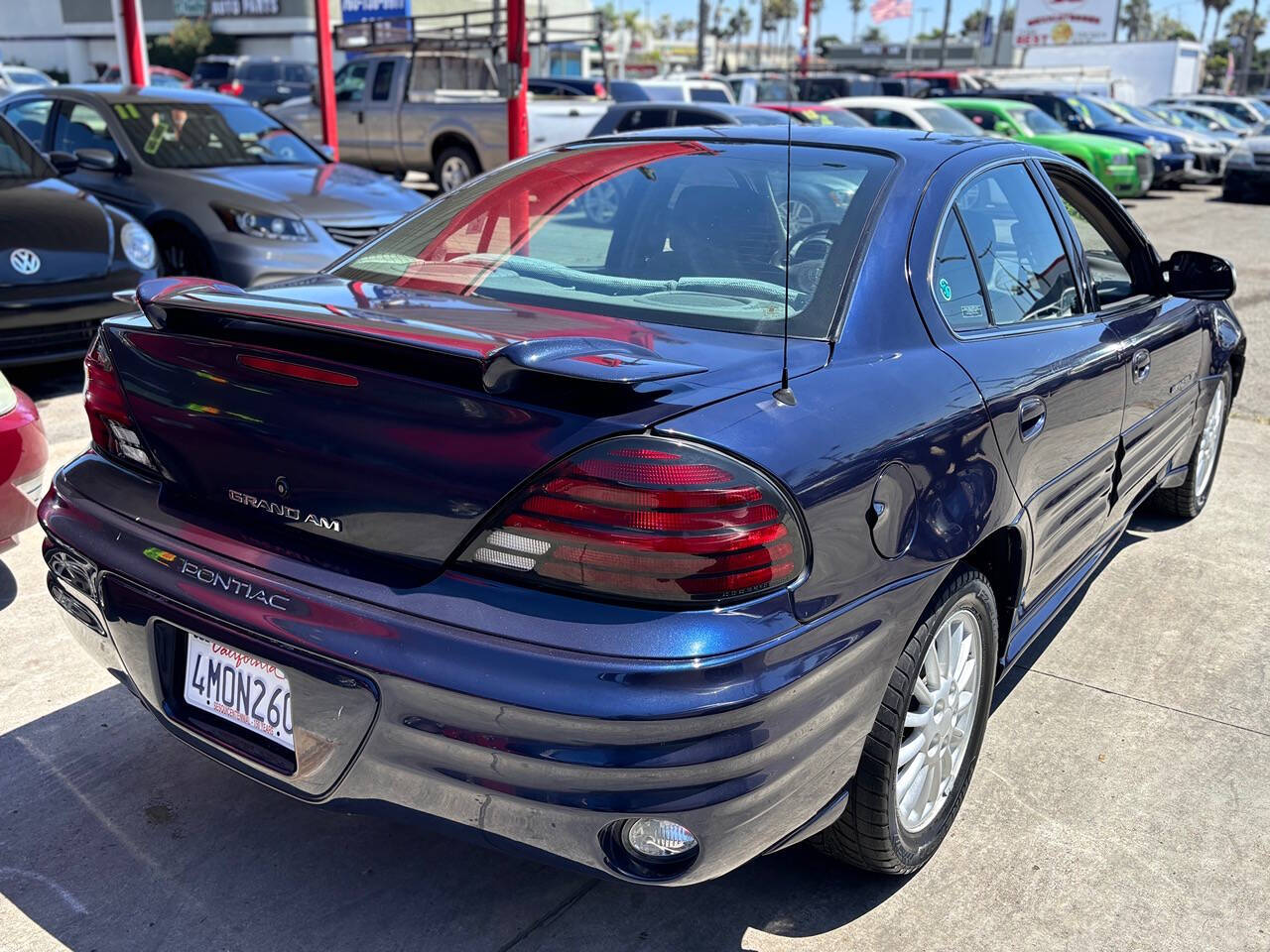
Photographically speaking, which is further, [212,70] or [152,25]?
[152,25]

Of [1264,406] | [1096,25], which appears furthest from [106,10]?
[1264,406]

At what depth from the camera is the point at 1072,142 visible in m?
16.8

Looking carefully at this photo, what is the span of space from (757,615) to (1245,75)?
8508 cm

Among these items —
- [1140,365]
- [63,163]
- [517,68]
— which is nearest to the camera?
[1140,365]

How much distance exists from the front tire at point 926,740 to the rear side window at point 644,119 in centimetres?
1156

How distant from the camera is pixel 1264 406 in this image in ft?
23.5

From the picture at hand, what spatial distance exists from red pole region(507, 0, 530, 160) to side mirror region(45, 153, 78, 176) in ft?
16.9

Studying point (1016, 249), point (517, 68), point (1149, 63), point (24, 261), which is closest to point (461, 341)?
point (1016, 249)

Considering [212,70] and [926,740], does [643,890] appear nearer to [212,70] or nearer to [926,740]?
[926,740]

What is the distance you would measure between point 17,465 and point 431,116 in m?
12.6

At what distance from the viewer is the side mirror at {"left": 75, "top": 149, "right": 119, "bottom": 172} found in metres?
7.54

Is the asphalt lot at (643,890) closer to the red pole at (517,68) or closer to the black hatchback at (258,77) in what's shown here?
the red pole at (517,68)

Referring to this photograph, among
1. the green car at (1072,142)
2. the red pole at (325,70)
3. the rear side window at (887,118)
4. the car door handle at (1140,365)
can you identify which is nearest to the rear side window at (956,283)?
the car door handle at (1140,365)

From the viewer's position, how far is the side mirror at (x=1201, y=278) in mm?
3811
